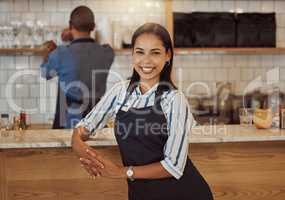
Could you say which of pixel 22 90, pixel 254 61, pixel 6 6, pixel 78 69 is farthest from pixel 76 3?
pixel 254 61

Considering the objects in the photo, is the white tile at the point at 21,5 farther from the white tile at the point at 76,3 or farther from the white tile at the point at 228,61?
the white tile at the point at 228,61

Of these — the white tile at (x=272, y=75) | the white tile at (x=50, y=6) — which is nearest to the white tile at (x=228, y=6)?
the white tile at (x=272, y=75)

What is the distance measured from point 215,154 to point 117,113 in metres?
0.68

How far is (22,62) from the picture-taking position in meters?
3.63

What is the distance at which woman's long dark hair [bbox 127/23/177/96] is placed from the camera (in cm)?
153

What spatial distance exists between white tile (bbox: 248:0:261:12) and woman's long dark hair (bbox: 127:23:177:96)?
2.39 metres

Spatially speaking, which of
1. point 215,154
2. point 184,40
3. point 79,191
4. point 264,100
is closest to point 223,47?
point 184,40

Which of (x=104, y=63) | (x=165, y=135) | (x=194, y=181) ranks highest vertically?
(x=104, y=63)

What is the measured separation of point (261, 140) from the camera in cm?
201

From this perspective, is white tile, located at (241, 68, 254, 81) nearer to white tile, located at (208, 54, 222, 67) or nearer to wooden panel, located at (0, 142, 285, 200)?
white tile, located at (208, 54, 222, 67)

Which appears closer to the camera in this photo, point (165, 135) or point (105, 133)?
point (165, 135)

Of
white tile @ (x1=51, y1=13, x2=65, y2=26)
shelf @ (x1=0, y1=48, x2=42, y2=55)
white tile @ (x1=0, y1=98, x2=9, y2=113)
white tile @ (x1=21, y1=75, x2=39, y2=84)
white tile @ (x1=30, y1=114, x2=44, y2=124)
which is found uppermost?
white tile @ (x1=51, y1=13, x2=65, y2=26)

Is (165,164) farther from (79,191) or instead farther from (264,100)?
(264,100)

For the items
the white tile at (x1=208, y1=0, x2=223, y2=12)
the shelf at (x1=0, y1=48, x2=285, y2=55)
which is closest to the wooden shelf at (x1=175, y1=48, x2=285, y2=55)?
the shelf at (x1=0, y1=48, x2=285, y2=55)
